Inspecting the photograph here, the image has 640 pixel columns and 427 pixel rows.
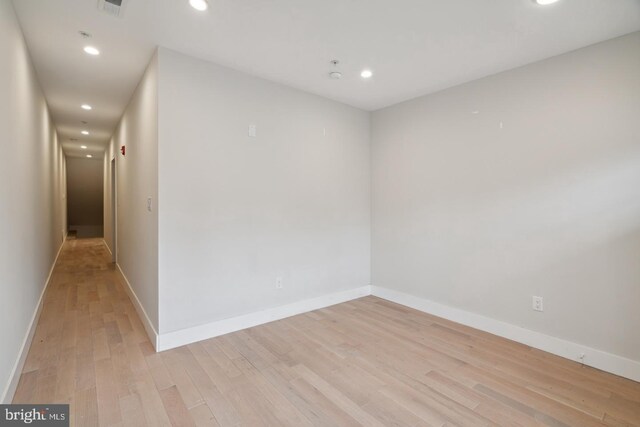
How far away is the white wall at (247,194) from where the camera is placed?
256cm

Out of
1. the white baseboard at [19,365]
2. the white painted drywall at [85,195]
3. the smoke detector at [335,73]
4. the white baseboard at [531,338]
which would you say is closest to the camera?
the white baseboard at [19,365]

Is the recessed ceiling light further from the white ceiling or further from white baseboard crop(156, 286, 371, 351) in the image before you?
white baseboard crop(156, 286, 371, 351)

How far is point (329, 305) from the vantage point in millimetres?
3689

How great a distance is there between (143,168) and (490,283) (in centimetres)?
366

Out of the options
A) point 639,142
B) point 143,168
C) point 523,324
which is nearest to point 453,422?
point 523,324

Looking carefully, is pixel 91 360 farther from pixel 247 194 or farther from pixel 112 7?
pixel 112 7

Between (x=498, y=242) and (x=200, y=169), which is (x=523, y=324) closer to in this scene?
(x=498, y=242)

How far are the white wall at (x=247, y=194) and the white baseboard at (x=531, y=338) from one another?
95cm

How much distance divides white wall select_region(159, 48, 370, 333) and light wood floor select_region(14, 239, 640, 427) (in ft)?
1.56

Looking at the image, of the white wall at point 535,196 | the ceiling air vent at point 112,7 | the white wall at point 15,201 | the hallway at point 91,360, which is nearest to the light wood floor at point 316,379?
the hallway at point 91,360

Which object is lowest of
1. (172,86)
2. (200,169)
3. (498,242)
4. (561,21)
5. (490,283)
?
(490,283)

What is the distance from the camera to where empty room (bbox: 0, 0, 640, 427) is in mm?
1932

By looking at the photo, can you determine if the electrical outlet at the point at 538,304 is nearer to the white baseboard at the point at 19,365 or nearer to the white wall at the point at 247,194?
the white wall at the point at 247,194

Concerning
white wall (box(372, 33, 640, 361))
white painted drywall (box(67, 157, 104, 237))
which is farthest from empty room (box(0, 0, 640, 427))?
white painted drywall (box(67, 157, 104, 237))
